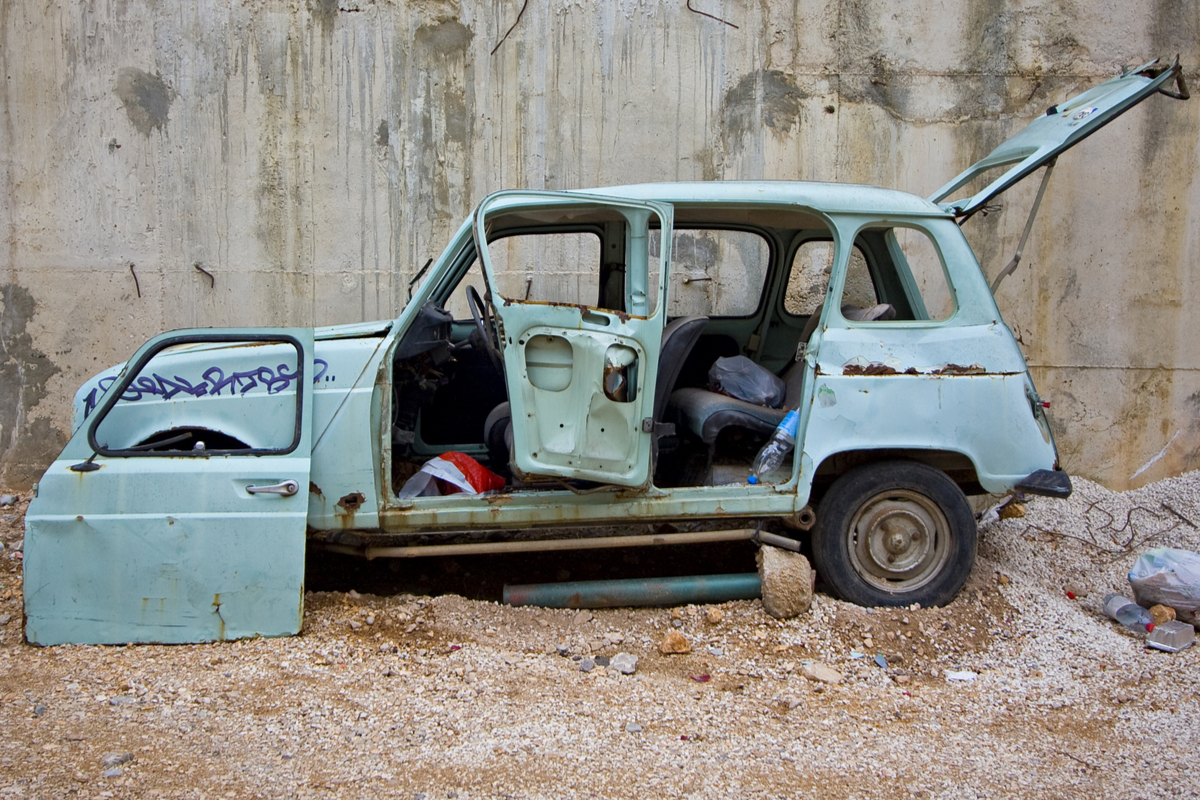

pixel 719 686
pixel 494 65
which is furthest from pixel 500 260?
pixel 719 686

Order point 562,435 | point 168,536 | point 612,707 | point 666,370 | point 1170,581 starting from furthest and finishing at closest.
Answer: point 1170,581, point 666,370, point 562,435, point 168,536, point 612,707

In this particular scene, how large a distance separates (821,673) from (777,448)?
3.13 ft

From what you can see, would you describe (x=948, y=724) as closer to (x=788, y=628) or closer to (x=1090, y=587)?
(x=788, y=628)

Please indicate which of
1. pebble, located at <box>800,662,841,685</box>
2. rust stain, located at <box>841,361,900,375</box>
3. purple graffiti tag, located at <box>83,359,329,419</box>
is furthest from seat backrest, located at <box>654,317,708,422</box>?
purple graffiti tag, located at <box>83,359,329,419</box>

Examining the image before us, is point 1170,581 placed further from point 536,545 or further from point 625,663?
A: point 536,545

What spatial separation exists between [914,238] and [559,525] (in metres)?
3.41

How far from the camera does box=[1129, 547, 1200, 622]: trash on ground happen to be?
3986 millimetres

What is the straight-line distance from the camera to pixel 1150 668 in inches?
142

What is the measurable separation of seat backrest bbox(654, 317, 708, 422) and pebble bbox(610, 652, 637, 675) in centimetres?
99

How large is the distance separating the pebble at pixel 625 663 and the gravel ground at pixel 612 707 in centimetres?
3

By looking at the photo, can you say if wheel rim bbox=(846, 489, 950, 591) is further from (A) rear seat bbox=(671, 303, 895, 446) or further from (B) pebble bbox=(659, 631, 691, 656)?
(B) pebble bbox=(659, 631, 691, 656)

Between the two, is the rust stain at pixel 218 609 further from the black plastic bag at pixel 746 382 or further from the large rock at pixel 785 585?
the black plastic bag at pixel 746 382

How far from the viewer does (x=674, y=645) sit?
3648mm

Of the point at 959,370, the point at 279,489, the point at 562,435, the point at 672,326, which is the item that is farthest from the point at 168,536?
the point at 959,370
